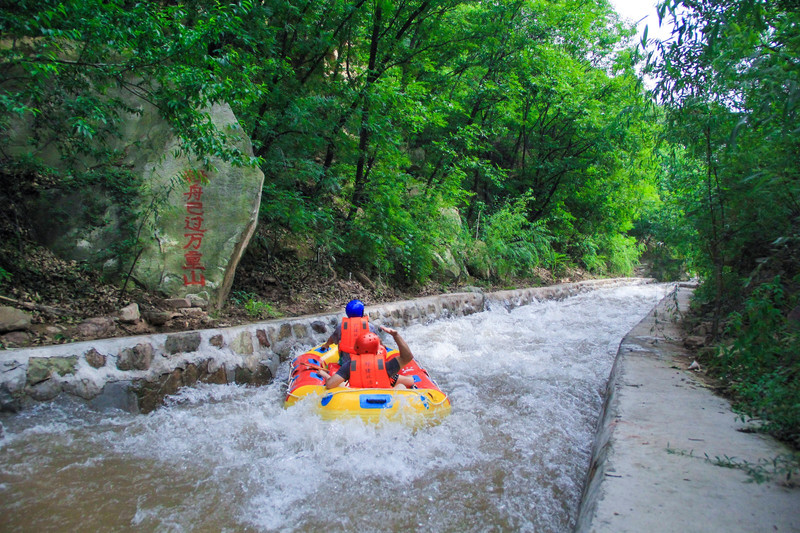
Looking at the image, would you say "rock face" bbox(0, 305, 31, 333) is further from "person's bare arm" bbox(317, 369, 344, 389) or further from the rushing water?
"person's bare arm" bbox(317, 369, 344, 389)

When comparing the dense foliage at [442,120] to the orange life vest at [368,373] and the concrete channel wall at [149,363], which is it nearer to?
the concrete channel wall at [149,363]

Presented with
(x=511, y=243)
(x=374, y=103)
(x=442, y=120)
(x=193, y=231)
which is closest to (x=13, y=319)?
(x=193, y=231)

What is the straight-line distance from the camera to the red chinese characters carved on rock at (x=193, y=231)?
546cm

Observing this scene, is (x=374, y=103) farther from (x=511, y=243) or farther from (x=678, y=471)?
(x=511, y=243)

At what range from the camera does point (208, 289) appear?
5.53 m

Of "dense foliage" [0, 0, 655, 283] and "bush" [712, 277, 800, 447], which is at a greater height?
"dense foliage" [0, 0, 655, 283]

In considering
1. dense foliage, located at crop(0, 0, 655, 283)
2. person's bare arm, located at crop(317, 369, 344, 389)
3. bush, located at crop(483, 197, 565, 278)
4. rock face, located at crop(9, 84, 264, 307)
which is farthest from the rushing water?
bush, located at crop(483, 197, 565, 278)

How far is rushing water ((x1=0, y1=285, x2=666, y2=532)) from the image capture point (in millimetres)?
2529

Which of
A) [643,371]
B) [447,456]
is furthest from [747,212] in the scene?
[447,456]

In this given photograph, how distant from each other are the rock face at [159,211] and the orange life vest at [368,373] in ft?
7.87

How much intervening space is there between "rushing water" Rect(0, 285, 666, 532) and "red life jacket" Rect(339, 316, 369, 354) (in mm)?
821

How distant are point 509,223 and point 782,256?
8975 millimetres

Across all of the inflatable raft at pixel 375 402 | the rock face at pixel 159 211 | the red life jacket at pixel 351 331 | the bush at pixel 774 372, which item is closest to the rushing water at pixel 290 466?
the inflatable raft at pixel 375 402

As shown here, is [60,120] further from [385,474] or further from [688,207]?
[688,207]
